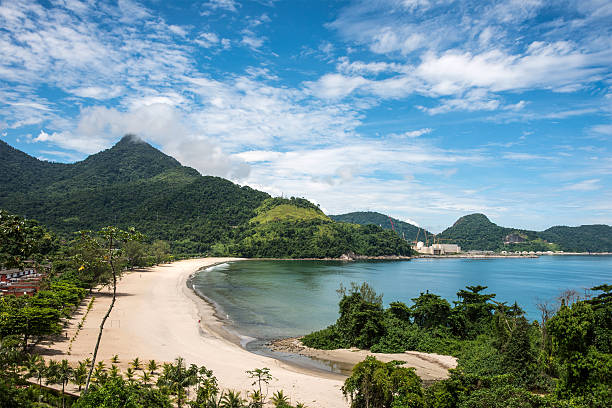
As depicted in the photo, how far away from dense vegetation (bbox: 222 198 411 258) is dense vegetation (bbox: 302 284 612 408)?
4527 inches

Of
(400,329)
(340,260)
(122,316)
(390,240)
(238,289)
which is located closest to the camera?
(400,329)

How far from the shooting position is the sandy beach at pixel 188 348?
21938 mm

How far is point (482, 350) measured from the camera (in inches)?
1026

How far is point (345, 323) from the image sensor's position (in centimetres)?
3403

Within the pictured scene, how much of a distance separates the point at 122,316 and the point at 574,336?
129 ft

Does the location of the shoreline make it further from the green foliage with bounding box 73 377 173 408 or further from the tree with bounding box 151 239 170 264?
the tree with bounding box 151 239 170 264

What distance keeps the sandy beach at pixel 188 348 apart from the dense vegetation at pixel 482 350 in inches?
107

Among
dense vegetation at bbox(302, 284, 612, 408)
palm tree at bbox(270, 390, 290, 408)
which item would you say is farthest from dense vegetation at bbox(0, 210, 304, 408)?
dense vegetation at bbox(302, 284, 612, 408)

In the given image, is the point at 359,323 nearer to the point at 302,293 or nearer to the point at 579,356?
the point at 579,356

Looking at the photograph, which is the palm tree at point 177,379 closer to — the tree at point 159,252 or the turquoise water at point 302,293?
the turquoise water at point 302,293

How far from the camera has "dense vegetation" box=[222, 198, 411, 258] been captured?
152000 millimetres

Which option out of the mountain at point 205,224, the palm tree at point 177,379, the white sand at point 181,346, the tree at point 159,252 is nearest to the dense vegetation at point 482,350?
the white sand at point 181,346

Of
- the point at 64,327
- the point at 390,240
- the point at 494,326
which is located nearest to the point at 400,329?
the point at 494,326

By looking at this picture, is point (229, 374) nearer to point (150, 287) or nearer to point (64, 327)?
point (64, 327)
